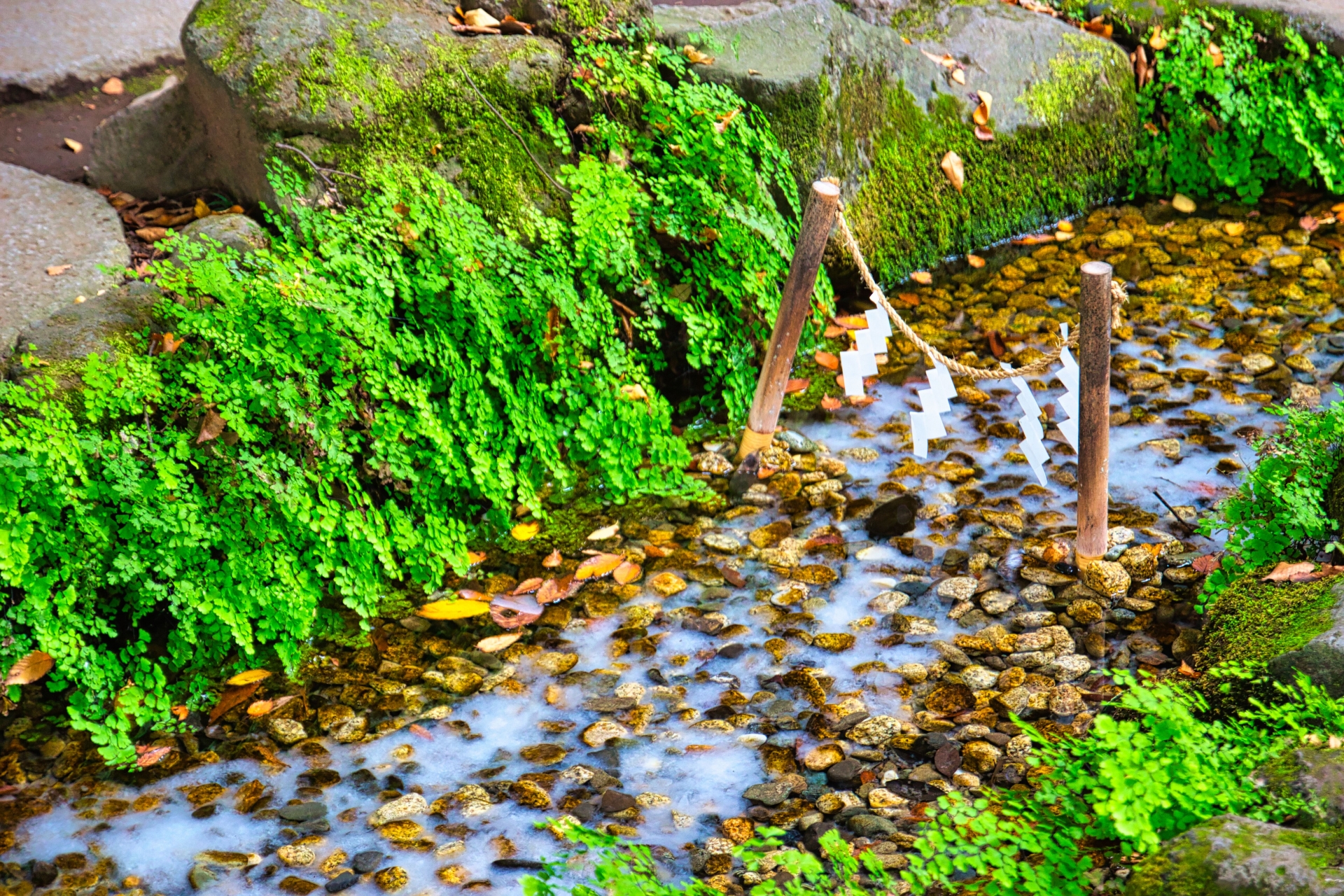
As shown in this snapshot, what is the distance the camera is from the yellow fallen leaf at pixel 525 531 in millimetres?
4188

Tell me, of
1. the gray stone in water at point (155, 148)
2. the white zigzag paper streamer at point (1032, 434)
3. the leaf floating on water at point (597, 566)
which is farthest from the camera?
the gray stone in water at point (155, 148)

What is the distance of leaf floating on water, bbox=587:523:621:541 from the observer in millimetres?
4188

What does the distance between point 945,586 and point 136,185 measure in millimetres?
3952

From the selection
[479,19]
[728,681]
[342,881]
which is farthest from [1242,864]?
[479,19]

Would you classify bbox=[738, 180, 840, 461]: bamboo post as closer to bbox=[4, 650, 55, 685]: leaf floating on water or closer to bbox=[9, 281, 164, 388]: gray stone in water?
bbox=[9, 281, 164, 388]: gray stone in water

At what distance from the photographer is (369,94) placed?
13.7 ft

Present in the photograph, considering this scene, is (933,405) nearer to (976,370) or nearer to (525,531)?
(976,370)

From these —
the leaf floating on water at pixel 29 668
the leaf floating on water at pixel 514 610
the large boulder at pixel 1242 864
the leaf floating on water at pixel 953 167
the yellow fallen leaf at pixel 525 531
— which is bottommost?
the leaf floating on water at pixel 514 610

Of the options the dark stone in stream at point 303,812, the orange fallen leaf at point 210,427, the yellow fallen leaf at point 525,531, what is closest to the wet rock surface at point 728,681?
the dark stone in stream at point 303,812

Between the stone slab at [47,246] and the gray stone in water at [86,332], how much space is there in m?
0.15

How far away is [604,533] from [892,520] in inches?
46.0

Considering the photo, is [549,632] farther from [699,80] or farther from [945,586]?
[699,80]

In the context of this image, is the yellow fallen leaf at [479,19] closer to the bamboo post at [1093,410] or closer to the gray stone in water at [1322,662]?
the bamboo post at [1093,410]

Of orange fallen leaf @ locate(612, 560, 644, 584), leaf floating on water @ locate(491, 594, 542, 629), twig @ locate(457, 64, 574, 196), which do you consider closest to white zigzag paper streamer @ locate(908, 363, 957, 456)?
orange fallen leaf @ locate(612, 560, 644, 584)
